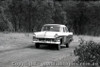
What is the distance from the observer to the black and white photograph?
10.8 meters

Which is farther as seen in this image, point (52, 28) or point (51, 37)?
point (52, 28)

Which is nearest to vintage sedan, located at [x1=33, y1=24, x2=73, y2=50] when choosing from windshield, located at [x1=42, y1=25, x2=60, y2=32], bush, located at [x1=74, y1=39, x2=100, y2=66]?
windshield, located at [x1=42, y1=25, x2=60, y2=32]

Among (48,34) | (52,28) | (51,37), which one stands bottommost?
(51,37)

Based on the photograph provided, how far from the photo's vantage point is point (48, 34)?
1719 centimetres

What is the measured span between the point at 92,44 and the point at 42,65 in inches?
87.6

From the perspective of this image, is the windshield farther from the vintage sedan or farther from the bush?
the bush

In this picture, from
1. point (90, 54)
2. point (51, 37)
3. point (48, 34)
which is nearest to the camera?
point (90, 54)

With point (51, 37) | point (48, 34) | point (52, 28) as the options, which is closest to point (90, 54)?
point (51, 37)

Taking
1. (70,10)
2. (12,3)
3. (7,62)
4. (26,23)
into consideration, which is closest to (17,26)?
(26,23)

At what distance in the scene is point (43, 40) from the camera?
17172 millimetres

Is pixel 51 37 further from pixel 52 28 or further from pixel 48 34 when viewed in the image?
pixel 52 28

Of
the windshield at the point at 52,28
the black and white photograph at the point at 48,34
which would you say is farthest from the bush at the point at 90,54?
the windshield at the point at 52,28

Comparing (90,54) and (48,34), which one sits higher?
(90,54)

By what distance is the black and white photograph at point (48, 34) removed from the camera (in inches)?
424
